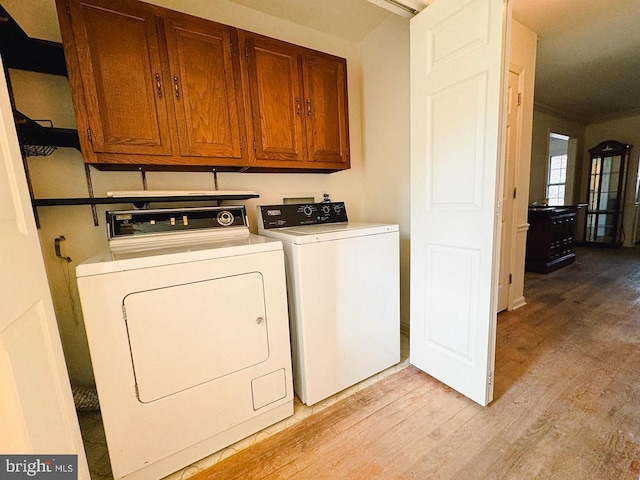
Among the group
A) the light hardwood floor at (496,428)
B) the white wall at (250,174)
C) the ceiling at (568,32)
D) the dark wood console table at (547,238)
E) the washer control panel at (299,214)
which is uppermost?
the ceiling at (568,32)

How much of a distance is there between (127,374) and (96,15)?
1619 mm

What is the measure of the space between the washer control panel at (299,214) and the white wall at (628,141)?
652 centimetres

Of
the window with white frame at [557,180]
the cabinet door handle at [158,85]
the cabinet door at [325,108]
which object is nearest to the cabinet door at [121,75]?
the cabinet door handle at [158,85]

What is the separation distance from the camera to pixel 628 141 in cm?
509

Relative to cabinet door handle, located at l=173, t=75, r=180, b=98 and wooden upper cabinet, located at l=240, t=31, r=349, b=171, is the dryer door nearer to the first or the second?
wooden upper cabinet, located at l=240, t=31, r=349, b=171

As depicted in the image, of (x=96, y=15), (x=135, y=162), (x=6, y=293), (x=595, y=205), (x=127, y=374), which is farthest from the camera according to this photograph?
(x=595, y=205)

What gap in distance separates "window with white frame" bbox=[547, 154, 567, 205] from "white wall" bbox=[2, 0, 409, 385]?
18.7 feet

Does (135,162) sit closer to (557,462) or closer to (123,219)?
(123,219)

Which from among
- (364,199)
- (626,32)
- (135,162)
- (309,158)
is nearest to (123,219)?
(135,162)

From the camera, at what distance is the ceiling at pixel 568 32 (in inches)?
73.2

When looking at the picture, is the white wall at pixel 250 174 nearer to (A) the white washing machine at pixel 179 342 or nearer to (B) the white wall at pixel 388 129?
(B) the white wall at pixel 388 129

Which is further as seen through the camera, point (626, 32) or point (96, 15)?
point (626, 32)

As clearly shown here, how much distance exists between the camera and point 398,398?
155cm

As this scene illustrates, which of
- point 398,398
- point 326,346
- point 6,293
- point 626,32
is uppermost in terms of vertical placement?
point 626,32
